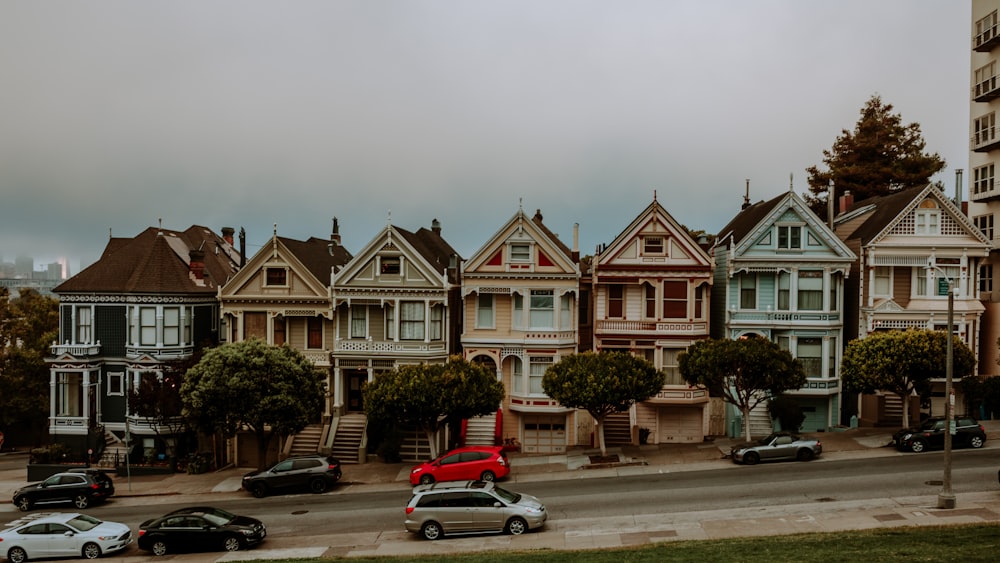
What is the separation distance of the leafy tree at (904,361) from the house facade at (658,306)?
7461mm

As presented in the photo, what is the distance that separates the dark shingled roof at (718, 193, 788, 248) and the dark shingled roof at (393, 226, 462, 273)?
16.1m

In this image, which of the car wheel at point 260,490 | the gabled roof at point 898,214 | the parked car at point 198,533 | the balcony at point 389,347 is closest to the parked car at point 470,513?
the parked car at point 198,533

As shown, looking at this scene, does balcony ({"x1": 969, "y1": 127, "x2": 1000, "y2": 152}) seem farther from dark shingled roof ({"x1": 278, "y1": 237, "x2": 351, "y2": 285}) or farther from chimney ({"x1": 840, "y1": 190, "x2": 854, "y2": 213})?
dark shingled roof ({"x1": 278, "y1": 237, "x2": 351, "y2": 285})

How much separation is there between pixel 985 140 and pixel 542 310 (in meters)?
27.5

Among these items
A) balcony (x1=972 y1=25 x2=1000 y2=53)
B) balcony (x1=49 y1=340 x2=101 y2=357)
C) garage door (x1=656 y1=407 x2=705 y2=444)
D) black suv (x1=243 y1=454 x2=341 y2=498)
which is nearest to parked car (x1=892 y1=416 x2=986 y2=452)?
garage door (x1=656 y1=407 x2=705 y2=444)

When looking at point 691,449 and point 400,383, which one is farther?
point 691,449

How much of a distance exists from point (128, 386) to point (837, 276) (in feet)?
125

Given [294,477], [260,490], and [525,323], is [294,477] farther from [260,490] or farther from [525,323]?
[525,323]

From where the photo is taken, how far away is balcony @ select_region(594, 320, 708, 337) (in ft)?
134

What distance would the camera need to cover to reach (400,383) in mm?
35906

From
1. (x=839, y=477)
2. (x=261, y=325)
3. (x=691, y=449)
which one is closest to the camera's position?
(x=839, y=477)

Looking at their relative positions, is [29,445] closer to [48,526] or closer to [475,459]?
[48,526]

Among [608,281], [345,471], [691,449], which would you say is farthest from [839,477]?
[345,471]

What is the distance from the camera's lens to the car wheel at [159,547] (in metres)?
26.6
